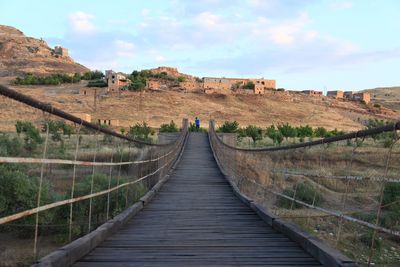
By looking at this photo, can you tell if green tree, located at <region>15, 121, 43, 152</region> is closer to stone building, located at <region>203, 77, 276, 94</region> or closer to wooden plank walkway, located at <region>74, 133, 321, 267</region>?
wooden plank walkway, located at <region>74, 133, 321, 267</region>

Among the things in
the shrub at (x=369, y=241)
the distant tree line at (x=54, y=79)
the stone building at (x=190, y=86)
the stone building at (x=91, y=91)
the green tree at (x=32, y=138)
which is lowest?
the shrub at (x=369, y=241)

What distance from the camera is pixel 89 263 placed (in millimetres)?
3713

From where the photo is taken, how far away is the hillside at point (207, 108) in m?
69.2

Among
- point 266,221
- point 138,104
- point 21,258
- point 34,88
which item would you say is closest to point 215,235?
point 266,221

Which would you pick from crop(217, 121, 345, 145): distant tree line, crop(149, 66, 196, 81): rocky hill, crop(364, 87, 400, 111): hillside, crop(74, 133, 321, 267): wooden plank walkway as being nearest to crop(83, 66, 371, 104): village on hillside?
crop(149, 66, 196, 81): rocky hill

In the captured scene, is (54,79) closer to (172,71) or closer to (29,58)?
(172,71)

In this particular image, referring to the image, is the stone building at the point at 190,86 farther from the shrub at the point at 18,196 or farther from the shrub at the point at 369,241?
the shrub at the point at 369,241

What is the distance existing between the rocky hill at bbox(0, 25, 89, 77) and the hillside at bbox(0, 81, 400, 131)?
3055 cm

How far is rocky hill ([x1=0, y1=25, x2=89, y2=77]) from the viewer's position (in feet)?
384

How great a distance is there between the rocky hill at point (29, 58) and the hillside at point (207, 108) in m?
30.5

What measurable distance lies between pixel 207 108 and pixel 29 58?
7085 centimetres

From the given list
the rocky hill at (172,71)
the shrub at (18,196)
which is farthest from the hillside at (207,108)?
the shrub at (18,196)

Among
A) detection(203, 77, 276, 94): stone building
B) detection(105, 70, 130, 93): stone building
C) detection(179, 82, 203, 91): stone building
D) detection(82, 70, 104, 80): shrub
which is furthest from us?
detection(82, 70, 104, 80): shrub

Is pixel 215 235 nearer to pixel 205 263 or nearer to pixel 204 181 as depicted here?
pixel 205 263
